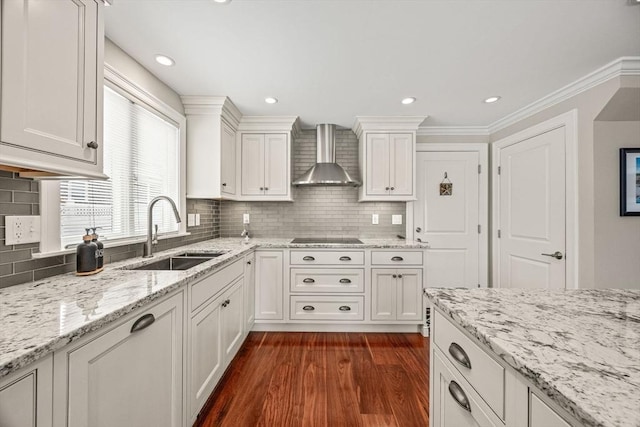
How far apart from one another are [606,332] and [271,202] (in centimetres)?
309

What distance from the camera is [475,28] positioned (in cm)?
154

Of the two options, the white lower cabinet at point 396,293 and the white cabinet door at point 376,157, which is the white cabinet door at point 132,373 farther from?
the white cabinet door at point 376,157

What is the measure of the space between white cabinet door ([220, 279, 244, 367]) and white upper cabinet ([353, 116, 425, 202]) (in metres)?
1.76

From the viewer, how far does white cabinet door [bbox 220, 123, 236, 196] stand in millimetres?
2658

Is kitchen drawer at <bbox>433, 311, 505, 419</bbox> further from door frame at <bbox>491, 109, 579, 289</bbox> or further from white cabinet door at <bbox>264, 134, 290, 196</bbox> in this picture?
white cabinet door at <bbox>264, 134, 290, 196</bbox>

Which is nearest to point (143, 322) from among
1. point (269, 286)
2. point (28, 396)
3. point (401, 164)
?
point (28, 396)

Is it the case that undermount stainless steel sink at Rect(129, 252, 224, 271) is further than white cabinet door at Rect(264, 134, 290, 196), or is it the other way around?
white cabinet door at Rect(264, 134, 290, 196)

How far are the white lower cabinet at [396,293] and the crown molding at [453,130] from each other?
71.4 inches

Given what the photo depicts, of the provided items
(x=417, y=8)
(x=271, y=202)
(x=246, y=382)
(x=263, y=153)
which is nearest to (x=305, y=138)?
(x=263, y=153)

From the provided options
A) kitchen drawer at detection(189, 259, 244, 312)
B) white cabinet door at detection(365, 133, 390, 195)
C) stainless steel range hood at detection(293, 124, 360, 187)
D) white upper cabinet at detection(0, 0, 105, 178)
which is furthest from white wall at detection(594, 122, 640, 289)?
white upper cabinet at detection(0, 0, 105, 178)

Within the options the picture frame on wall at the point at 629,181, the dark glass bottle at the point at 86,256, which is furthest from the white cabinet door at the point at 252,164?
the picture frame on wall at the point at 629,181

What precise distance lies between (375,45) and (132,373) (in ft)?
7.13

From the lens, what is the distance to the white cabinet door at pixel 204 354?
4.70ft

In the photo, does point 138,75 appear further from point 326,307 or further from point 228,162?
point 326,307
